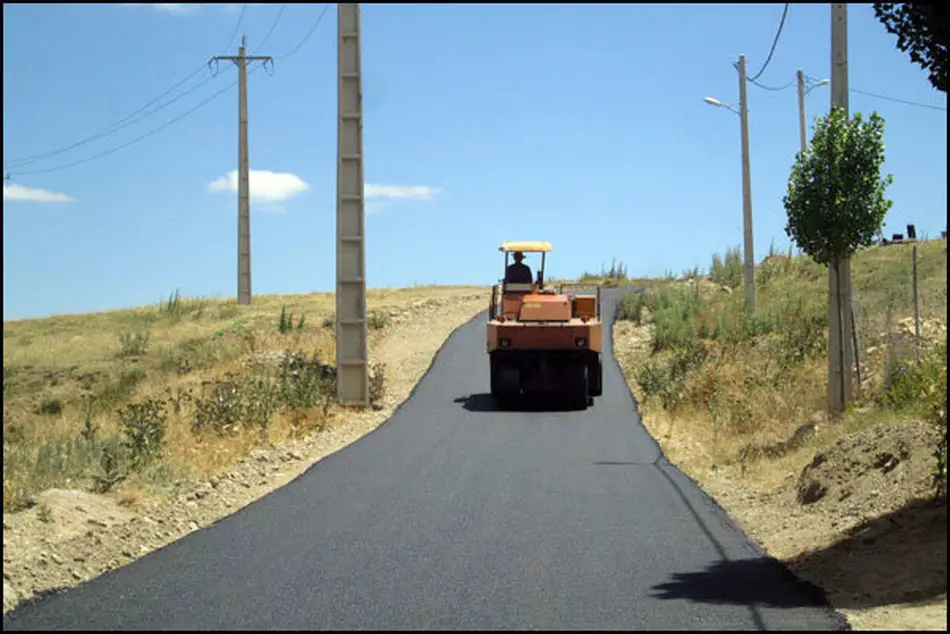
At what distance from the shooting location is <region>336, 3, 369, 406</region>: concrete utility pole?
2436cm

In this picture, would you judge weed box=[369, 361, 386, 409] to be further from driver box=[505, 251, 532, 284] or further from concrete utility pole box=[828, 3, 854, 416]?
concrete utility pole box=[828, 3, 854, 416]

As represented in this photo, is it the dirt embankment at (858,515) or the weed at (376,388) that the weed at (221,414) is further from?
the dirt embankment at (858,515)

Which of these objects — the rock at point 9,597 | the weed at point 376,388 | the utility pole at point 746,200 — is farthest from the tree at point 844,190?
the utility pole at point 746,200

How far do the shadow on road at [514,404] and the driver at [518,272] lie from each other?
264 centimetres

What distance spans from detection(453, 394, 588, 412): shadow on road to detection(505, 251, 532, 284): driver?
2644mm

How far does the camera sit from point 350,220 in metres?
24.6

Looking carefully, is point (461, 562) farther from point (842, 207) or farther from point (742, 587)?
point (842, 207)

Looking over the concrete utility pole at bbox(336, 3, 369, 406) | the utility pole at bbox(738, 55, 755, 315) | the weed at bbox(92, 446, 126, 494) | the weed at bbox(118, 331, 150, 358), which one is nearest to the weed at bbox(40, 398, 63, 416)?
the weed at bbox(118, 331, 150, 358)

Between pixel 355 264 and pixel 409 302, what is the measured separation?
2021 centimetres

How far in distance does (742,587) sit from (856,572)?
1.11 m

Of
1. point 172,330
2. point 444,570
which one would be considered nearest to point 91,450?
point 444,570

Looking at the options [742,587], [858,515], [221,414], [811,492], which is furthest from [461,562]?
[221,414]

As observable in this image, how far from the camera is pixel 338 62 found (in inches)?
961

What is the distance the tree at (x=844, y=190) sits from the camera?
17.4 meters
